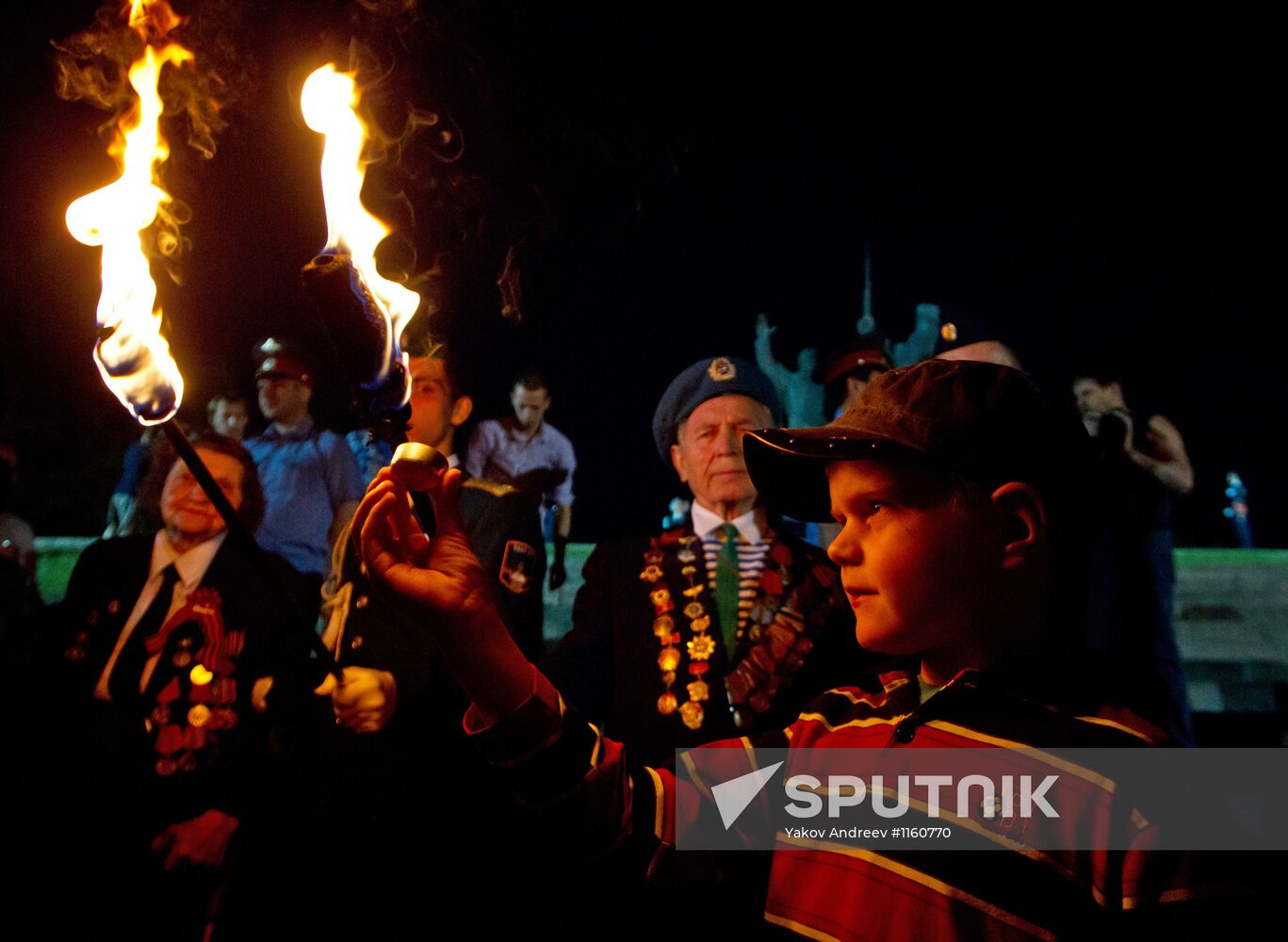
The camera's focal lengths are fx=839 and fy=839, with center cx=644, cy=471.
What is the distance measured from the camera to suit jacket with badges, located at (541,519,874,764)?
2.99m

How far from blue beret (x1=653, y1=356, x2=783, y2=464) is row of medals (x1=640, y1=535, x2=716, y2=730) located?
61 cm

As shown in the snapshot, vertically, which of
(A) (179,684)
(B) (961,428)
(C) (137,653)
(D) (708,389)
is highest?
(D) (708,389)

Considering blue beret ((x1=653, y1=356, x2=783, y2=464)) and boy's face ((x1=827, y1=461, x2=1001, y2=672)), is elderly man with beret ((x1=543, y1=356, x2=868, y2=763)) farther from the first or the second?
boy's face ((x1=827, y1=461, x2=1001, y2=672))

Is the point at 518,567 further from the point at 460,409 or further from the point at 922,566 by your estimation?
the point at 922,566

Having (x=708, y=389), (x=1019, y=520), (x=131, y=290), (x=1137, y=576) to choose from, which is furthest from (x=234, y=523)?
(x=1137, y=576)

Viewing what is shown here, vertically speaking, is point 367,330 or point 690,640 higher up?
point 367,330

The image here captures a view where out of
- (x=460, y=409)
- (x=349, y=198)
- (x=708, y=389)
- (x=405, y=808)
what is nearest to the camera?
(x=349, y=198)

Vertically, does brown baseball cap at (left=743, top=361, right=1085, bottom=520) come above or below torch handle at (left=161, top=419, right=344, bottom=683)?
above

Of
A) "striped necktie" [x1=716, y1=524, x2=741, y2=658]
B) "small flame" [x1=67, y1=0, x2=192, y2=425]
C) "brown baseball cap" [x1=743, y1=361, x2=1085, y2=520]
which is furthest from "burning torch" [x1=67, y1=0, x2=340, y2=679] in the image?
"striped necktie" [x1=716, y1=524, x2=741, y2=658]

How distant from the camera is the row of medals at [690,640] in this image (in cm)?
302

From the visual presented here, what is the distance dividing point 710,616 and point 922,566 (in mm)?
1570

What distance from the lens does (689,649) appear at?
3.14 m

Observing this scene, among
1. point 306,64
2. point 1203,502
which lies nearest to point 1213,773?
point 306,64

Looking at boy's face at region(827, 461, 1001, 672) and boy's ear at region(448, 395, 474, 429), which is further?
boy's ear at region(448, 395, 474, 429)
